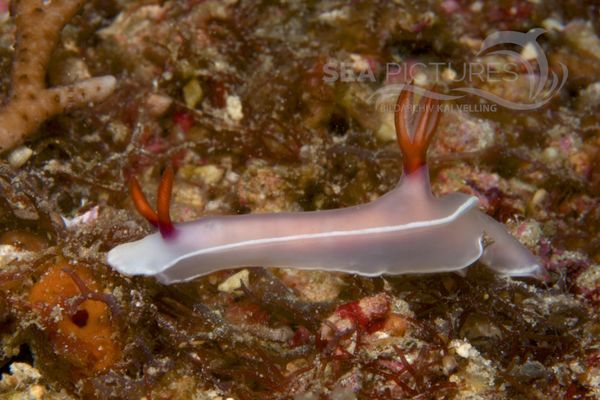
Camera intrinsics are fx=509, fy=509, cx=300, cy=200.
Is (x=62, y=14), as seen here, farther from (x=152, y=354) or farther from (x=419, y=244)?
(x=419, y=244)

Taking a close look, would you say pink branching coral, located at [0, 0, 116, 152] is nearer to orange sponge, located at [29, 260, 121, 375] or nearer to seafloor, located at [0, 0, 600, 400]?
seafloor, located at [0, 0, 600, 400]

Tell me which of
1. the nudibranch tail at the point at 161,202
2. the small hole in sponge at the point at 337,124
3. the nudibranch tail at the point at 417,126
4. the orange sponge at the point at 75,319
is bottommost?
the orange sponge at the point at 75,319

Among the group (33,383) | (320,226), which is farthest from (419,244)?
(33,383)

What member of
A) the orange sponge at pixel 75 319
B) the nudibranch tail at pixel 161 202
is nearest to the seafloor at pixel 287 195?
the orange sponge at pixel 75 319

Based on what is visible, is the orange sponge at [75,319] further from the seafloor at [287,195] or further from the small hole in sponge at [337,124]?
the small hole in sponge at [337,124]

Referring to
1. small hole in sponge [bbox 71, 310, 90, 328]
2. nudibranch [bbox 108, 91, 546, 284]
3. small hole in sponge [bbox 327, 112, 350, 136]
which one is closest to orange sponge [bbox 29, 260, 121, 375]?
small hole in sponge [bbox 71, 310, 90, 328]

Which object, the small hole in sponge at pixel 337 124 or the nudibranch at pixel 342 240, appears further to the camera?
the small hole in sponge at pixel 337 124
